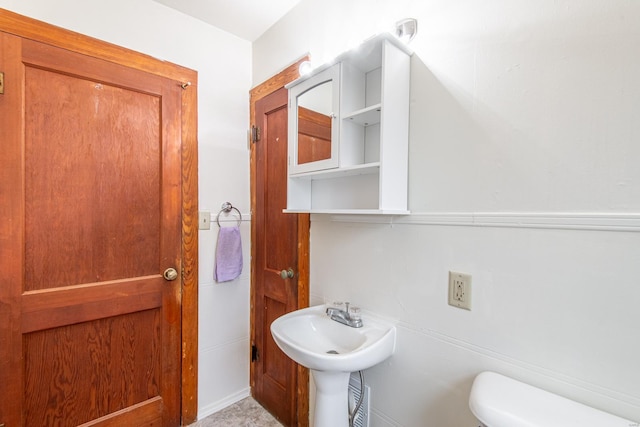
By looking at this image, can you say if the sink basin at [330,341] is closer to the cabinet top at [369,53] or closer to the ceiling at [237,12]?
the cabinet top at [369,53]

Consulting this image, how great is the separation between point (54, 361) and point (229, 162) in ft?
4.49

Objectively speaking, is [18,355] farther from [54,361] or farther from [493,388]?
[493,388]

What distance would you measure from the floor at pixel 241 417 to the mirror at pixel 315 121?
5.11 ft

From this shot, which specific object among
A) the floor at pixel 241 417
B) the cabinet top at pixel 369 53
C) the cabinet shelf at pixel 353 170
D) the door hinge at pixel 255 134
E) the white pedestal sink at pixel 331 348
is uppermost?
the cabinet top at pixel 369 53

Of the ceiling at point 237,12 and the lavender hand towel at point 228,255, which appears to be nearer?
the ceiling at point 237,12

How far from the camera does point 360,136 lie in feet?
4.23

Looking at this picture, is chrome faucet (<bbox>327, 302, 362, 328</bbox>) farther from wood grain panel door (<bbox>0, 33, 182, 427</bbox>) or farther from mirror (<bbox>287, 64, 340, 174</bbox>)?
wood grain panel door (<bbox>0, 33, 182, 427</bbox>)

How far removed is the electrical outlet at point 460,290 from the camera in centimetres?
97

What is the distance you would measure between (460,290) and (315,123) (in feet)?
3.05

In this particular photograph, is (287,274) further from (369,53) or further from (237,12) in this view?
(237,12)

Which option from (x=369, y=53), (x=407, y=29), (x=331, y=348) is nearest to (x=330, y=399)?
(x=331, y=348)

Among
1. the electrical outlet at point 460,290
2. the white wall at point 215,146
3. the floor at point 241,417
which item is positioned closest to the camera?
the electrical outlet at point 460,290

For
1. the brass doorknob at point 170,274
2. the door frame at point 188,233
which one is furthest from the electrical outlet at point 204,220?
the brass doorknob at point 170,274

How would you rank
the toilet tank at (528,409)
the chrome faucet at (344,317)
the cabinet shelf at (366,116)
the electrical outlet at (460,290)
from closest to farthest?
the toilet tank at (528,409)
the electrical outlet at (460,290)
the cabinet shelf at (366,116)
the chrome faucet at (344,317)
